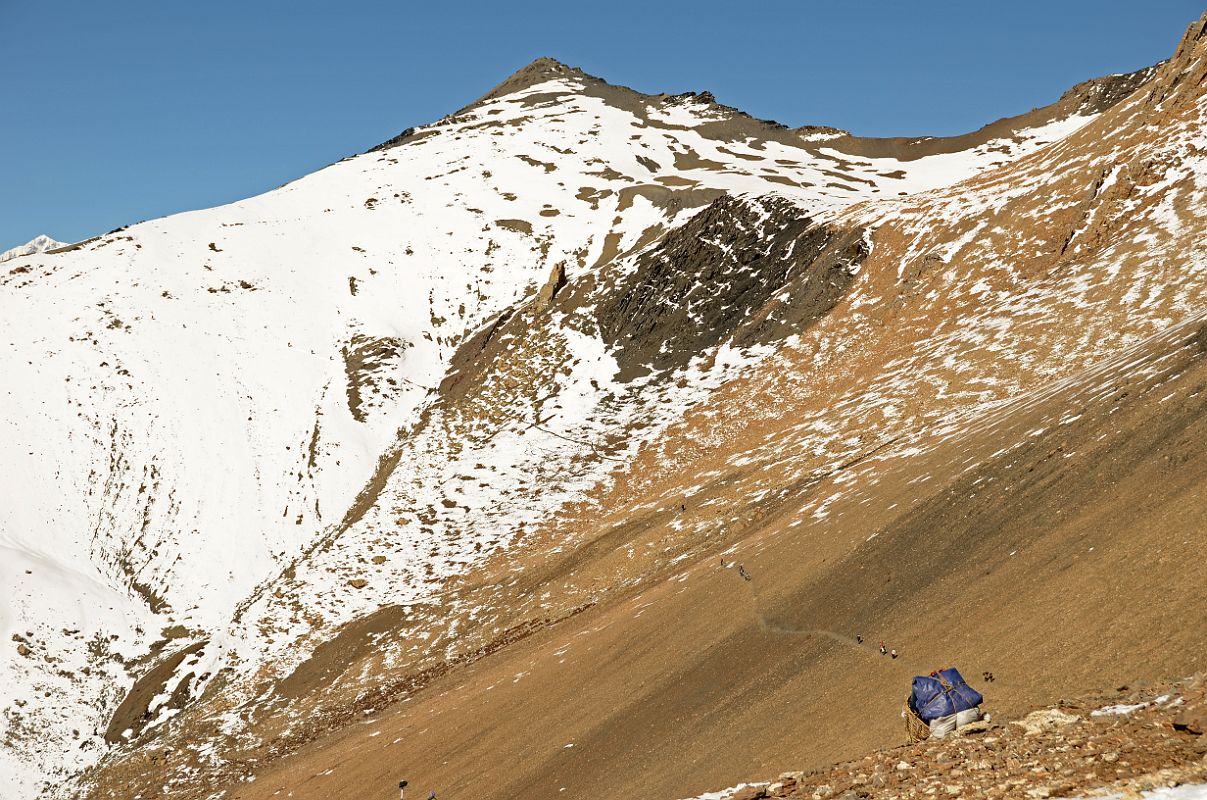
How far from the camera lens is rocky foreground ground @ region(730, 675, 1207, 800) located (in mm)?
10180

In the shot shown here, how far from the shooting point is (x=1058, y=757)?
36.7 ft

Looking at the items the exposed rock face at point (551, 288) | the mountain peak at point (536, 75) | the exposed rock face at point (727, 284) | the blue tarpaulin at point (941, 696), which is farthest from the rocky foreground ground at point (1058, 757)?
the mountain peak at point (536, 75)

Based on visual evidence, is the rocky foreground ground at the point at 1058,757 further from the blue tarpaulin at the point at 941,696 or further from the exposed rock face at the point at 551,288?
the exposed rock face at the point at 551,288

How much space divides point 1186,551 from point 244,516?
49.6 m

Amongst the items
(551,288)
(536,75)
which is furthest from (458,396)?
(536,75)

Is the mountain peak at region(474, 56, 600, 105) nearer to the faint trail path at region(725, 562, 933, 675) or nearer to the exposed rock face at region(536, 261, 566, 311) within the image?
the exposed rock face at region(536, 261, 566, 311)

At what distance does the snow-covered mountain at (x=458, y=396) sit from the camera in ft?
121

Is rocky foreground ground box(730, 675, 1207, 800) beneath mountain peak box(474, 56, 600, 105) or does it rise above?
beneath

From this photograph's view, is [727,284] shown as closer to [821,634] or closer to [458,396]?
[458,396]

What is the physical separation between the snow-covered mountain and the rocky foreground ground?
18922mm

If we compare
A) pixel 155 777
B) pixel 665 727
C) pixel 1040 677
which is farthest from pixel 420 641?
pixel 1040 677

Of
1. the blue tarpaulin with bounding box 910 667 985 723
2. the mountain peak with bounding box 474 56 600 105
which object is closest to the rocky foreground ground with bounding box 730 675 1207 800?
the blue tarpaulin with bounding box 910 667 985 723

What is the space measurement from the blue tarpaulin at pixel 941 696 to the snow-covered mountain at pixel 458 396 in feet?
58.1

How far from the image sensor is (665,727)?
20750 mm
